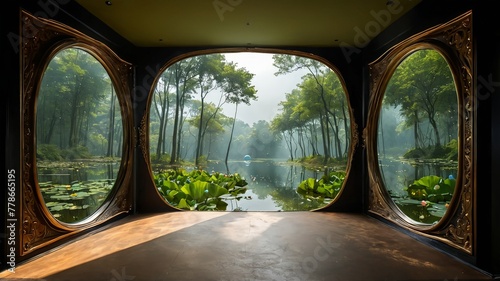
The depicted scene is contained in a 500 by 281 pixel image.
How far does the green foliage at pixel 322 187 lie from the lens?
5.50m

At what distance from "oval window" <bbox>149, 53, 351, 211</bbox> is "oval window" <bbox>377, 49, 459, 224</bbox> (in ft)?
7.32

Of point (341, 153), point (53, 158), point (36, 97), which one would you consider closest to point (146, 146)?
point (53, 158)

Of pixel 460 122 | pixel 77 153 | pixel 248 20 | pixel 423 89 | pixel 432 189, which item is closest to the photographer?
pixel 460 122

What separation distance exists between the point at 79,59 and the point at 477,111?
486cm

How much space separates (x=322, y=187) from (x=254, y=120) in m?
3.31

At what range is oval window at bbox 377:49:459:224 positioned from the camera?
400cm

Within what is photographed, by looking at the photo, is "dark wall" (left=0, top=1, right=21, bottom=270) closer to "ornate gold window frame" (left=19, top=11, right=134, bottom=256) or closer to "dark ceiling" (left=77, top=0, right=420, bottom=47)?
"ornate gold window frame" (left=19, top=11, right=134, bottom=256)

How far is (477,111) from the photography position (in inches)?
89.5

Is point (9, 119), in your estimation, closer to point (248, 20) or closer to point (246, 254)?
point (246, 254)

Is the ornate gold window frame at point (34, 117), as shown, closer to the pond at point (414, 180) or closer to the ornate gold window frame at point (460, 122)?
the ornate gold window frame at point (460, 122)

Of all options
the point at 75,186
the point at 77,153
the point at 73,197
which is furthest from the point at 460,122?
the point at 77,153

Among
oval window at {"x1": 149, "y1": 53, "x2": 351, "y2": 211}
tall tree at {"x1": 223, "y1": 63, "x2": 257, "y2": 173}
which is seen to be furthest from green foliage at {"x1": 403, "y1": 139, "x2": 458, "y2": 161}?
tall tree at {"x1": 223, "y1": 63, "x2": 257, "y2": 173}

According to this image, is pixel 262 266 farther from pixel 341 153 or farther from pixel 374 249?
pixel 341 153

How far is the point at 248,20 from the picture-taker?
3.40 meters
